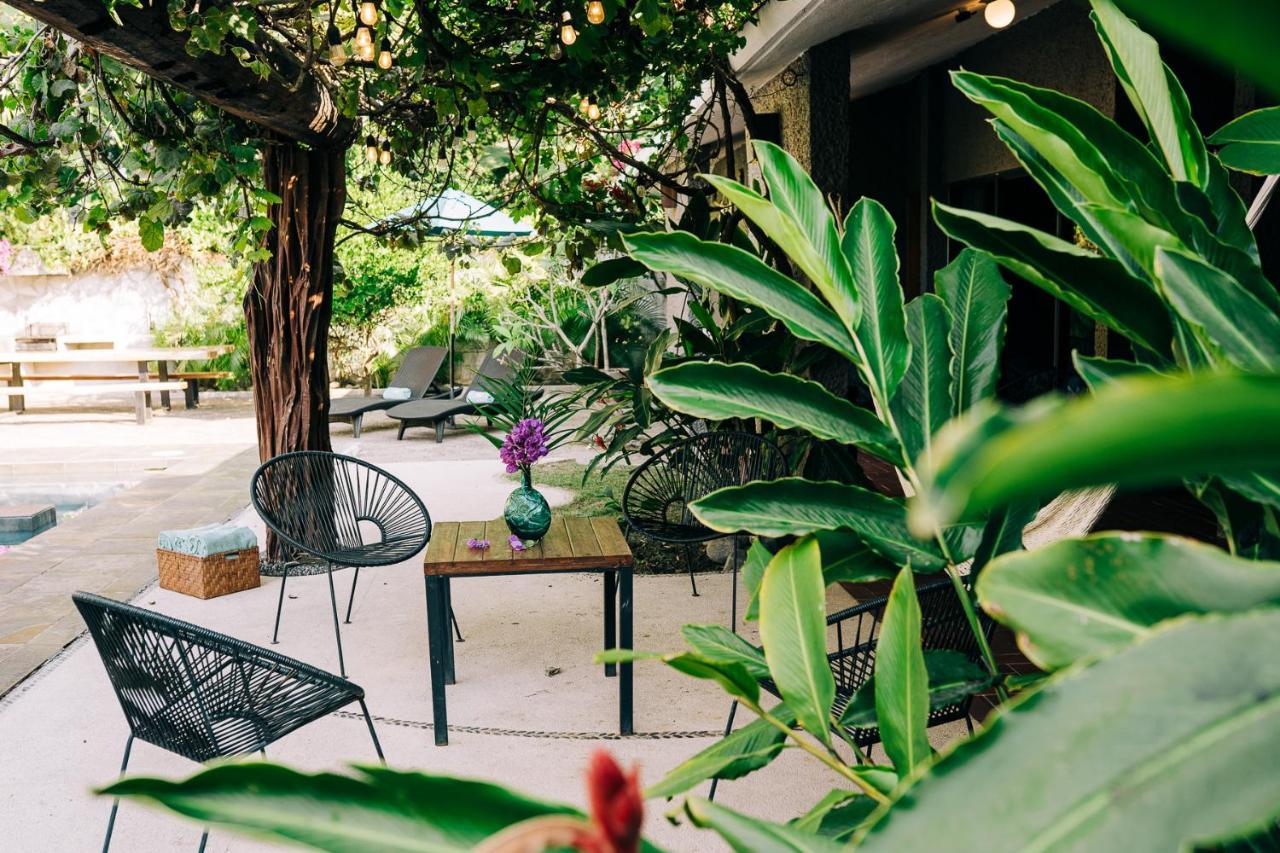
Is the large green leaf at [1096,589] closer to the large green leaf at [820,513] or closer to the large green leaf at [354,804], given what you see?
the large green leaf at [354,804]

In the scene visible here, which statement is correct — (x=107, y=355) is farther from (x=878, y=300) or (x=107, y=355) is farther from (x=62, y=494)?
(x=878, y=300)

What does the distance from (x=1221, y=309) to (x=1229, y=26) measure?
0.30 metres

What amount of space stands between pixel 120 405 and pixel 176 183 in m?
9.90

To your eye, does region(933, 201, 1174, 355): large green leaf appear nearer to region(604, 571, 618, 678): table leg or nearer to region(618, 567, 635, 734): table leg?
region(618, 567, 635, 734): table leg

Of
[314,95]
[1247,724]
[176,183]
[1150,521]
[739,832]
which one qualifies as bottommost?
[1150,521]

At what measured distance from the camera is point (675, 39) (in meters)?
5.65

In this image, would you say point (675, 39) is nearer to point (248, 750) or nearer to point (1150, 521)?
point (1150, 521)

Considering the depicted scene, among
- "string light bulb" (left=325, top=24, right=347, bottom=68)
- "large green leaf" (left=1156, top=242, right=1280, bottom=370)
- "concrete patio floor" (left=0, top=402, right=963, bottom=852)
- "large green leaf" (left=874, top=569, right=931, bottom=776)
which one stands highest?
"string light bulb" (left=325, top=24, right=347, bottom=68)

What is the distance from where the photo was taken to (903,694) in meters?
0.80

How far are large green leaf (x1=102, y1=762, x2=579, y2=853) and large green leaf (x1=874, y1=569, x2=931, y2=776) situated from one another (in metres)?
0.38

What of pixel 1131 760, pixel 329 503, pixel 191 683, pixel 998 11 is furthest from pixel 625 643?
pixel 998 11

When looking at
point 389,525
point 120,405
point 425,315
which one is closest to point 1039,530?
point 389,525

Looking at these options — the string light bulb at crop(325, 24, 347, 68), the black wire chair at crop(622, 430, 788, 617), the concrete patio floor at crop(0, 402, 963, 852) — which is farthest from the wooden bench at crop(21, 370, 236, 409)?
the black wire chair at crop(622, 430, 788, 617)

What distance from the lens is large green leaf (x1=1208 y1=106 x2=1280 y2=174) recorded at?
931 millimetres
